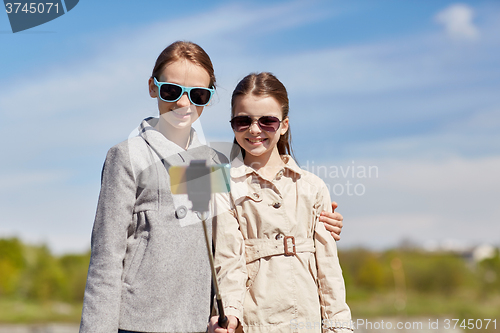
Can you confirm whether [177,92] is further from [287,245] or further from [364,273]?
[364,273]

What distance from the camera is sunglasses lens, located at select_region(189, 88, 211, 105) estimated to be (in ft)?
9.10

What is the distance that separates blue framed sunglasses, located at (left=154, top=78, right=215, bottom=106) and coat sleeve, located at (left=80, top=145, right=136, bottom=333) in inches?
14.7

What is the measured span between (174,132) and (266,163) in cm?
66

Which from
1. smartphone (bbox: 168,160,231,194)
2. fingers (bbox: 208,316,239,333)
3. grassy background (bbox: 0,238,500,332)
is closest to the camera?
smartphone (bbox: 168,160,231,194)

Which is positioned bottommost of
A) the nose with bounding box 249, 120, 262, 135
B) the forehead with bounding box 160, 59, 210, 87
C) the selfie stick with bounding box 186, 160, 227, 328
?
the selfie stick with bounding box 186, 160, 227, 328

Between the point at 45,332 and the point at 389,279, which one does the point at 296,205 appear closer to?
the point at 45,332

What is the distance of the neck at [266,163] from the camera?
313 centimetres

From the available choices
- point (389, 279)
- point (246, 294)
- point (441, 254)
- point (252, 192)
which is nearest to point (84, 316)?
point (246, 294)

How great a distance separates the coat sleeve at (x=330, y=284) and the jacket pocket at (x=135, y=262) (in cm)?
106

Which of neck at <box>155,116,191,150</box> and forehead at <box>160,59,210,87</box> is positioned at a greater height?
forehead at <box>160,59,210,87</box>

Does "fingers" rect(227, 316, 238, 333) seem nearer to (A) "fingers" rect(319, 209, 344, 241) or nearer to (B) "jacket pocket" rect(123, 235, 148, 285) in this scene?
(B) "jacket pocket" rect(123, 235, 148, 285)

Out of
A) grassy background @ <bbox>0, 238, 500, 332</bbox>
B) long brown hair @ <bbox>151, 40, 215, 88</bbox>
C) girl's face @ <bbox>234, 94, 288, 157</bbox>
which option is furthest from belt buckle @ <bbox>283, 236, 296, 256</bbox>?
grassy background @ <bbox>0, 238, 500, 332</bbox>

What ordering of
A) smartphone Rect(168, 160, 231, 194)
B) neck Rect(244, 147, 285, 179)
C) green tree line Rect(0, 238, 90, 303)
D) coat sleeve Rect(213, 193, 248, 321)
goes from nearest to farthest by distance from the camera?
smartphone Rect(168, 160, 231, 194) < coat sleeve Rect(213, 193, 248, 321) < neck Rect(244, 147, 285, 179) < green tree line Rect(0, 238, 90, 303)

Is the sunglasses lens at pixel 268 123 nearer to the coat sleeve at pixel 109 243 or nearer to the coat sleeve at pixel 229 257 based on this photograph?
the coat sleeve at pixel 229 257
